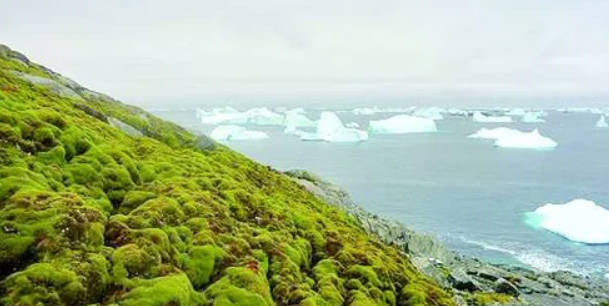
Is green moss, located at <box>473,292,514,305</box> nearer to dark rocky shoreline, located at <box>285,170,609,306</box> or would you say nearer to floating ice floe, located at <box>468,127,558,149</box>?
dark rocky shoreline, located at <box>285,170,609,306</box>

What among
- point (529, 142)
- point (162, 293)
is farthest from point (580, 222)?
point (529, 142)

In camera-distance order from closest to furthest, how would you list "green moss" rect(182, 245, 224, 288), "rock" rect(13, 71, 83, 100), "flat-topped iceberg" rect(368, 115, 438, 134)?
"green moss" rect(182, 245, 224, 288) < "rock" rect(13, 71, 83, 100) < "flat-topped iceberg" rect(368, 115, 438, 134)

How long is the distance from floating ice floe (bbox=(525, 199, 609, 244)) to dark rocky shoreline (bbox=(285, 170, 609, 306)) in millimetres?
12355

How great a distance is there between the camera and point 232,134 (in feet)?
505

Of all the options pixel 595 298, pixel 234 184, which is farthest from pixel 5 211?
pixel 595 298

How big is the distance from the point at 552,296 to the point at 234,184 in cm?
2464

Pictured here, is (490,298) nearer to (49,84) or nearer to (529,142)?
(49,84)

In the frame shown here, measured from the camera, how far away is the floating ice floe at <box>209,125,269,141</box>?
496 feet

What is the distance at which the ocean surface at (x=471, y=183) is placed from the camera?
57.0m

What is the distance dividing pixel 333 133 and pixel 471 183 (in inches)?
2627

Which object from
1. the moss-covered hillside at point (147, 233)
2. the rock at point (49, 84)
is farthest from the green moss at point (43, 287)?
the rock at point (49, 84)

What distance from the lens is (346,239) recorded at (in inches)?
828

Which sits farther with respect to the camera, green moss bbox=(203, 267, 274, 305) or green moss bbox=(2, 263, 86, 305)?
green moss bbox=(203, 267, 274, 305)

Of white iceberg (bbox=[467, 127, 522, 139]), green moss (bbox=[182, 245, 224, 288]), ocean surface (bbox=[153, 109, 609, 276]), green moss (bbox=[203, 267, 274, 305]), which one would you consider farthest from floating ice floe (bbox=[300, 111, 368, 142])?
green moss (bbox=[203, 267, 274, 305])
